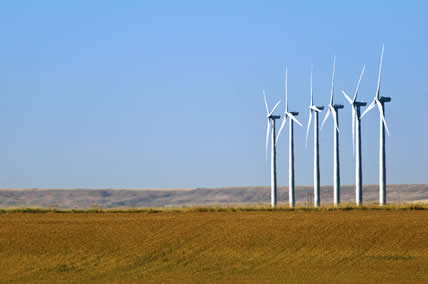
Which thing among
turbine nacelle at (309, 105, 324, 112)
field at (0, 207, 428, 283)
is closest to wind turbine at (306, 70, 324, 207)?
turbine nacelle at (309, 105, 324, 112)

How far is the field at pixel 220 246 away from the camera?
48031mm

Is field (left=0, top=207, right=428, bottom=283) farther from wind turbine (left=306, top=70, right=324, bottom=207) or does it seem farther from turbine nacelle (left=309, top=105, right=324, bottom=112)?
turbine nacelle (left=309, top=105, right=324, bottom=112)

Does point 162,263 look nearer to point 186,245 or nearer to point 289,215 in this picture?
point 186,245

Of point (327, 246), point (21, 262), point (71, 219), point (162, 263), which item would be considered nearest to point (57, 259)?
point (21, 262)

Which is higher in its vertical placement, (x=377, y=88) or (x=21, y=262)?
(x=377, y=88)

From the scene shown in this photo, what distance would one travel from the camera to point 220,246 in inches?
2328

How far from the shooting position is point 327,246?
192 ft

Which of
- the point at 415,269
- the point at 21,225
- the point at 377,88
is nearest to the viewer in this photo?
the point at 415,269

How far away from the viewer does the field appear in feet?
158

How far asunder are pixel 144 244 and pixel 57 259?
6969mm

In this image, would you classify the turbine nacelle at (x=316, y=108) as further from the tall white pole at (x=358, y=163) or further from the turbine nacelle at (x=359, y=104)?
the tall white pole at (x=358, y=163)

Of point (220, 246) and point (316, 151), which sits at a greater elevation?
point (316, 151)

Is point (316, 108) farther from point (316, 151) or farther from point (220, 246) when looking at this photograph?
point (220, 246)

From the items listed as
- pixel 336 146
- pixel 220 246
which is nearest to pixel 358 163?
pixel 336 146
